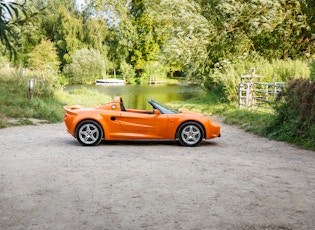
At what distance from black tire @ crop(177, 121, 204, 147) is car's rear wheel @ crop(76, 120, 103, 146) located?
206 centimetres

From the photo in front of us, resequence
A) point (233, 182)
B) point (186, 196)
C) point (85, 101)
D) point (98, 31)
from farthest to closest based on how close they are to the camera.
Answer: point (98, 31) < point (85, 101) < point (233, 182) < point (186, 196)

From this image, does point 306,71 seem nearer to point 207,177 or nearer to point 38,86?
point 38,86

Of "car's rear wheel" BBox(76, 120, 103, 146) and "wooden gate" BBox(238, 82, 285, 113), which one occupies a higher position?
"wooden gate" BBox(238, 82, 285, 113)

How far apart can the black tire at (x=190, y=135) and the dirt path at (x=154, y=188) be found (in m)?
0.43

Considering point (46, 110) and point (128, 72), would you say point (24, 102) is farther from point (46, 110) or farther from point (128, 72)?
point (128, 72)

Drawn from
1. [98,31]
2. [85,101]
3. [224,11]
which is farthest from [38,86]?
[98,31]

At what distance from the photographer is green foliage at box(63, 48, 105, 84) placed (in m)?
60.2

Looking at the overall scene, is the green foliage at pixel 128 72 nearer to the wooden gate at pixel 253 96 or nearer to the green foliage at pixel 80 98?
the green foliage at pixel 80 98

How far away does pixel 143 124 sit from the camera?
11.2 meters

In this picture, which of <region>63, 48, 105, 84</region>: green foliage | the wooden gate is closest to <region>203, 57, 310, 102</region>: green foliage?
the wooden gate

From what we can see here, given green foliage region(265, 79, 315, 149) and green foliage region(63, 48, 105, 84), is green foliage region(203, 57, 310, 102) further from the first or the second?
green foliage region(63, 48, 105, 84)

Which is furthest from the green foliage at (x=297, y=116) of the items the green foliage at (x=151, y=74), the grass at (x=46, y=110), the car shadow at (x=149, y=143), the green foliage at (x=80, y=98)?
the green foliage at (x=151, y=74)

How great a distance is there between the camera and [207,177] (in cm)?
733

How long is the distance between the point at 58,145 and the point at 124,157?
2.71 m
